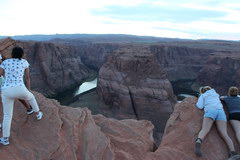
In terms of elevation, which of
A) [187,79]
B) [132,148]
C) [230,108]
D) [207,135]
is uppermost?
[230,108]

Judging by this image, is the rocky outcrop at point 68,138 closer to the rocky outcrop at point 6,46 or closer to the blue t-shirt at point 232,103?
the blue t-shirt at point 232,103

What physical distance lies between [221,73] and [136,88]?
27.4 metres

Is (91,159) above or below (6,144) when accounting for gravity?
below

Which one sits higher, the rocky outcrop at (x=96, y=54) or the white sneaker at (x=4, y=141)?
the white sneaker at (x=4, y=141)

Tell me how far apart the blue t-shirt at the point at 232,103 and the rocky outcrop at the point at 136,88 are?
1831 cm

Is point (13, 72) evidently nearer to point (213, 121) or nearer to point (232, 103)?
point (213, 121)

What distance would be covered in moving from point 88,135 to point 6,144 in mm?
1771

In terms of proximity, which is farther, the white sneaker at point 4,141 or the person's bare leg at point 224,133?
the person's bare leg at point 224,133

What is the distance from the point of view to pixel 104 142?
563cm

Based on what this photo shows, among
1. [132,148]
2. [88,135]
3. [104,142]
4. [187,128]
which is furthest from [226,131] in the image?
[88,135]

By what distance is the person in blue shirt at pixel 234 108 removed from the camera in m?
5.95

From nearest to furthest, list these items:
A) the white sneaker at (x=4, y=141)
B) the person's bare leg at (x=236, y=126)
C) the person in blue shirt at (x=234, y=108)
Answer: the white sneaker at (x=4, y=141) → the person's bare leg at (x=236, y=126) → the person in blue shirt at (x=234, y=108)

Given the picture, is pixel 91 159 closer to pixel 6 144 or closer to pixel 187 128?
pixel 6 144

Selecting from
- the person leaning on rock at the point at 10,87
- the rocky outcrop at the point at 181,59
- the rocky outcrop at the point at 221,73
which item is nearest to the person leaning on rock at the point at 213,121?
the person leaning on rock at the point at 10,87
